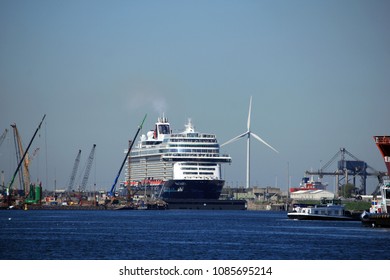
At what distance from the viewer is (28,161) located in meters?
187

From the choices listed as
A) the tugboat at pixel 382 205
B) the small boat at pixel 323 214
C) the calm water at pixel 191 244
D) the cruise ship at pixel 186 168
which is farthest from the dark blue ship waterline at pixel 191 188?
the calm water at pixel 191 244

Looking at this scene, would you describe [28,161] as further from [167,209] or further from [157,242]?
[157,242]

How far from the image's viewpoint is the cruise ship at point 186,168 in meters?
179

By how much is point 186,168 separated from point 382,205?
293ft

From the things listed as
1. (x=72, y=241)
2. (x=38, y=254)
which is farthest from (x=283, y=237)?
(x=38, y=254)

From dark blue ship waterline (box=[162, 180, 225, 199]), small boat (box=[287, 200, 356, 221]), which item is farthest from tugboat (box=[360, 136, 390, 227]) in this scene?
dark blue ship waterline (box=[162, 180, 225, 199])

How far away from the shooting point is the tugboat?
3526 inches

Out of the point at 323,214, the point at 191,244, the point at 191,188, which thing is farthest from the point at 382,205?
the point at 191,188

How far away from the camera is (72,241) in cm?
6962
